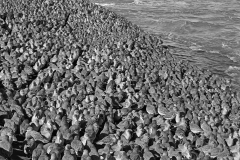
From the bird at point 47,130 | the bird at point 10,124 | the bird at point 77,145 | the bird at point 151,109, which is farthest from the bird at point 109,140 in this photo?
the bird at point 151,109

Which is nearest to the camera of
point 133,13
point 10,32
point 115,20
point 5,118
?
point 5,118

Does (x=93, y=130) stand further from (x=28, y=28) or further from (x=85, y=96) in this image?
(x=28, y=28)

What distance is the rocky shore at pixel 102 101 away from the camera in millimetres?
6949

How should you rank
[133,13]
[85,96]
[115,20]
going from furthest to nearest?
1. [133,13]
2. [115,20]
3. [85,96]

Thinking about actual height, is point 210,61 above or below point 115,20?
below

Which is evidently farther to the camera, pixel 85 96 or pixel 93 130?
pixel 85 96

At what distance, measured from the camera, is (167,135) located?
776 cm

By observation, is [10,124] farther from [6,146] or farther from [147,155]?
[147,155]

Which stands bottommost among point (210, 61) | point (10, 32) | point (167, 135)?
point (210, 61)

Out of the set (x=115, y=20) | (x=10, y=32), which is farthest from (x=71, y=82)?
(x=115, y=20)

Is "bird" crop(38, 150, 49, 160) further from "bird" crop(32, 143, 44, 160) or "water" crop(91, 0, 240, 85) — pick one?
"water" crop(91, 0, 240, 85)

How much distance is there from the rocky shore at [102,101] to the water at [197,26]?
6.00m

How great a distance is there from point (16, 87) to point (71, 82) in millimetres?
1478

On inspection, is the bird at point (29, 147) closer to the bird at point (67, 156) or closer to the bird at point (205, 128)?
the bird at point (67, 156)
